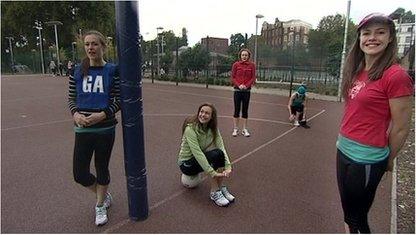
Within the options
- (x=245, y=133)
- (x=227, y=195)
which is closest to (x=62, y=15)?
(x=245, y=133)

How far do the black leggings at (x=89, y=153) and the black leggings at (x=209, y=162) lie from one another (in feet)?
3.30

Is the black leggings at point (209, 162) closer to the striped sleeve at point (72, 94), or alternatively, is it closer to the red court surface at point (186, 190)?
the red court surface at point (186, 190)

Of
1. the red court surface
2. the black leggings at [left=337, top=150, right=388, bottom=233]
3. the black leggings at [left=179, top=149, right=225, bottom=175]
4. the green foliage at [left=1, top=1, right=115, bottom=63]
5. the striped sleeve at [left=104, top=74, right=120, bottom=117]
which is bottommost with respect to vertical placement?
the red court surface

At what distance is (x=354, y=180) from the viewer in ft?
7.27

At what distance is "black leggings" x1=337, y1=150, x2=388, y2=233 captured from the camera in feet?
7.09

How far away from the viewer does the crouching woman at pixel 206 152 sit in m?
3.55

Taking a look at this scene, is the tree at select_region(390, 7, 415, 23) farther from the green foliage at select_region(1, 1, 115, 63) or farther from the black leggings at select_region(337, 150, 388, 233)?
the green foliage at select_region(1, 1, 115, 63)

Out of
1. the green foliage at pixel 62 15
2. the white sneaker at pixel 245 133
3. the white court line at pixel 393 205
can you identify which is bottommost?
the white court line at pixel 393 205

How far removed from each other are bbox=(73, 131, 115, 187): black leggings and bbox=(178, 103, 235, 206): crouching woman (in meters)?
0.94

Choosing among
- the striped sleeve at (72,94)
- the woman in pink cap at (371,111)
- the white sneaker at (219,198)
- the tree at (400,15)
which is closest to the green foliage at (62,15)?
the tree at (400,15)

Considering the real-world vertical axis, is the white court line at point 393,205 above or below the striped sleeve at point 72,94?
below

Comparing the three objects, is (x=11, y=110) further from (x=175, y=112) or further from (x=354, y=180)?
(x=354, y=180)

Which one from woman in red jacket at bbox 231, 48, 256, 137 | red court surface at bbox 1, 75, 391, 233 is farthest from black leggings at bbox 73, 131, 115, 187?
woman in red jacket at bbox 231, 48, 256, 137

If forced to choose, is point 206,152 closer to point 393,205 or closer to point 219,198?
point 219,198
